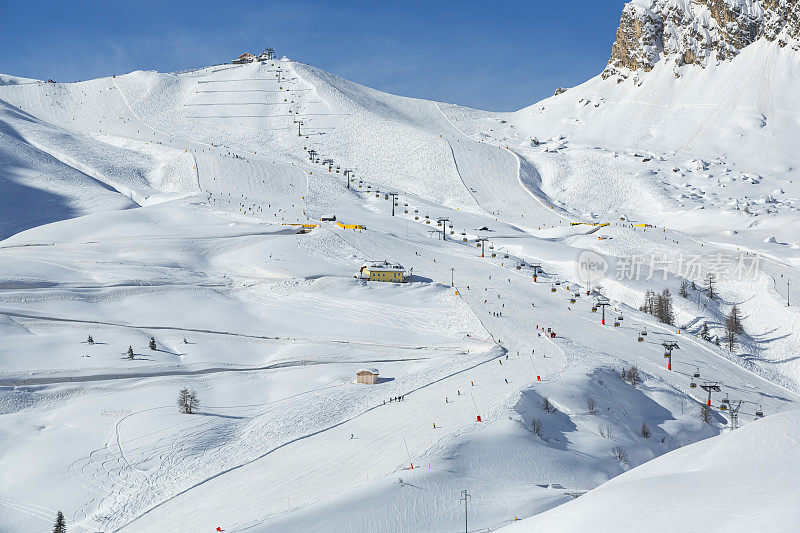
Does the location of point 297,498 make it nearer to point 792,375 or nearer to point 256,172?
point 792,375

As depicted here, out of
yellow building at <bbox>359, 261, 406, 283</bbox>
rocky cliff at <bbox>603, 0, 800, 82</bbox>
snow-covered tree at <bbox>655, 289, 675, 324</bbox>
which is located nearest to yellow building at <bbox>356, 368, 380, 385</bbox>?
yellow building at <bbox>359, 261, 406, 283</bbox>

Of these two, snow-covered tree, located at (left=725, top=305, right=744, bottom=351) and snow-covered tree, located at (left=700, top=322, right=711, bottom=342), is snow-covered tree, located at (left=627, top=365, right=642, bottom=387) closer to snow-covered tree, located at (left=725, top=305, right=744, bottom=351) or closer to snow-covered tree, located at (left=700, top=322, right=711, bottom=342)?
snow-covered tree, located at (left=700, top=322, right=711, bottom=342)

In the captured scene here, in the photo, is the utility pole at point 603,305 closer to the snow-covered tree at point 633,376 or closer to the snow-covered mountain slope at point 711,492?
the snow-covered tree at point 633,376

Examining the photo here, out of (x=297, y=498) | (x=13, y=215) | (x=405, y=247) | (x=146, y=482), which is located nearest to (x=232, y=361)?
(x=146, y=482)

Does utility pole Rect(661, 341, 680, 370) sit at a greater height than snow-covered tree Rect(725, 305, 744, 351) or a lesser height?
greater

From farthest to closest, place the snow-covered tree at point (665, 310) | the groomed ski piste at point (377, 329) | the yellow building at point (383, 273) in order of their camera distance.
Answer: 1. the yellow building at point (383, 273)
2. the snow-covered tree at point (665, 310)
3. the groomed ski piste at point (377, 329)

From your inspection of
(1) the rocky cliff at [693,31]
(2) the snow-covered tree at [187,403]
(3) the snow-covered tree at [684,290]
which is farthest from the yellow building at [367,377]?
(1) the rocky cliff at [693,31]
